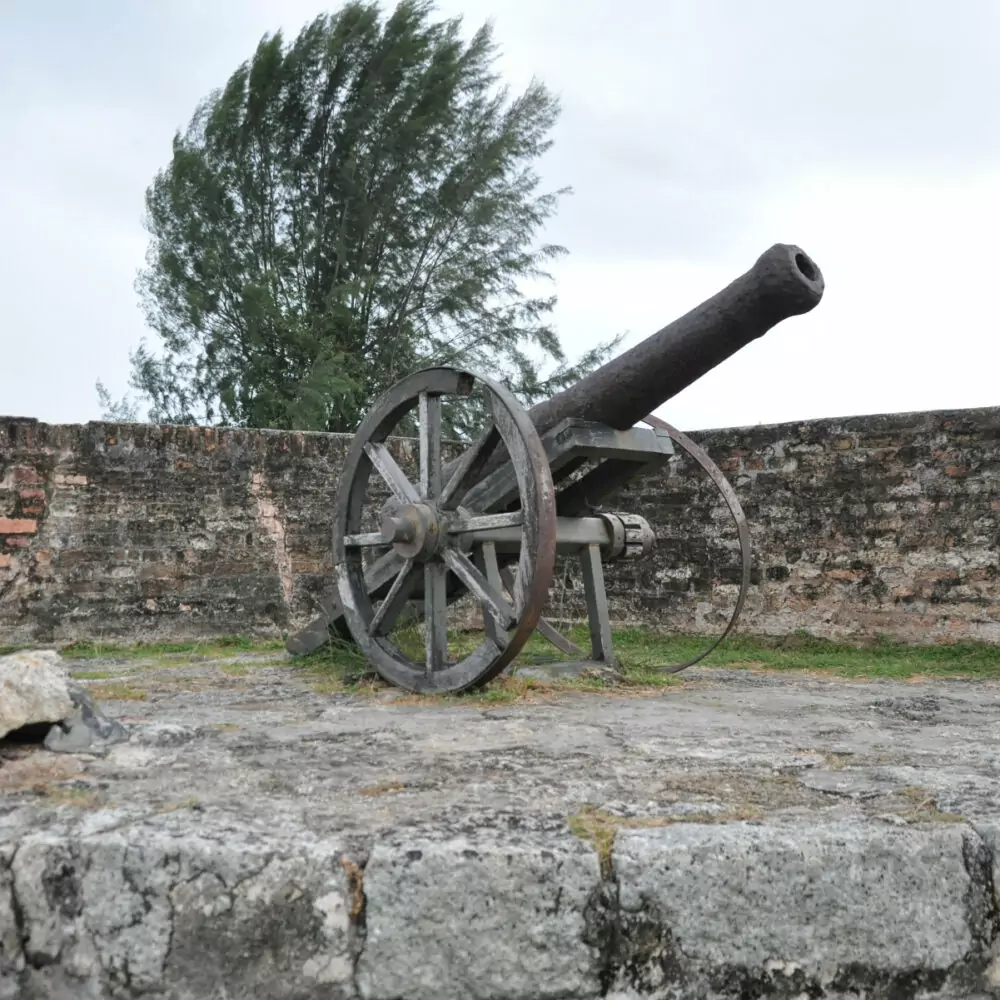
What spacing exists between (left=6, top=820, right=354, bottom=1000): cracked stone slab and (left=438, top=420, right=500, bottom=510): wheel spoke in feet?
8.08

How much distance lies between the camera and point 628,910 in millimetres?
1920

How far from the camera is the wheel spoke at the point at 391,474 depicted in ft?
14.9

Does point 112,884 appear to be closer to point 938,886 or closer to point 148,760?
point 148,760

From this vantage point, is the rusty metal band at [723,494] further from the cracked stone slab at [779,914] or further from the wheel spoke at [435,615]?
the cracked stone slab at [779,914]

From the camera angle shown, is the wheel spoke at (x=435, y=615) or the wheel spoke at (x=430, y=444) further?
the wheel spoke at (x=430, y=444)

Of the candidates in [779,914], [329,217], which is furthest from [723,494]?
[329,217]

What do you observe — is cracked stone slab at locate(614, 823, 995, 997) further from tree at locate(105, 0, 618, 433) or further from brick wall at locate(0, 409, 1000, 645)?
tree at locate(105, 0, 618, 433)

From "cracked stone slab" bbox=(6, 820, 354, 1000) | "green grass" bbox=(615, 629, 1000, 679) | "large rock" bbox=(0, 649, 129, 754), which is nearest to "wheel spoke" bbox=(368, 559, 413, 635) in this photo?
"green grass" bbox=(615, 629, 1000, 679)

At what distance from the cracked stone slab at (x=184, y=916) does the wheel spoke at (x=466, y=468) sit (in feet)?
8.08

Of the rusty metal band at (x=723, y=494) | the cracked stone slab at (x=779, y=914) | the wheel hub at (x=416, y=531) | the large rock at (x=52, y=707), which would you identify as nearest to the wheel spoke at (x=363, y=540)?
the wheel hub at (x=416, y=531)

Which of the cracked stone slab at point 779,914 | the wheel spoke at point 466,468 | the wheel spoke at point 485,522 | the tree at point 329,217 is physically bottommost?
the cracked stone slab at point 779,914

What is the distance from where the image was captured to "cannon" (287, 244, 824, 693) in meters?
3.89

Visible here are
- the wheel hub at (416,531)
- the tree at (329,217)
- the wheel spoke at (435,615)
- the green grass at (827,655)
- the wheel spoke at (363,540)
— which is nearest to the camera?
the wheel spoke at (435,615)

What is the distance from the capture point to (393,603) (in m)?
4.57
